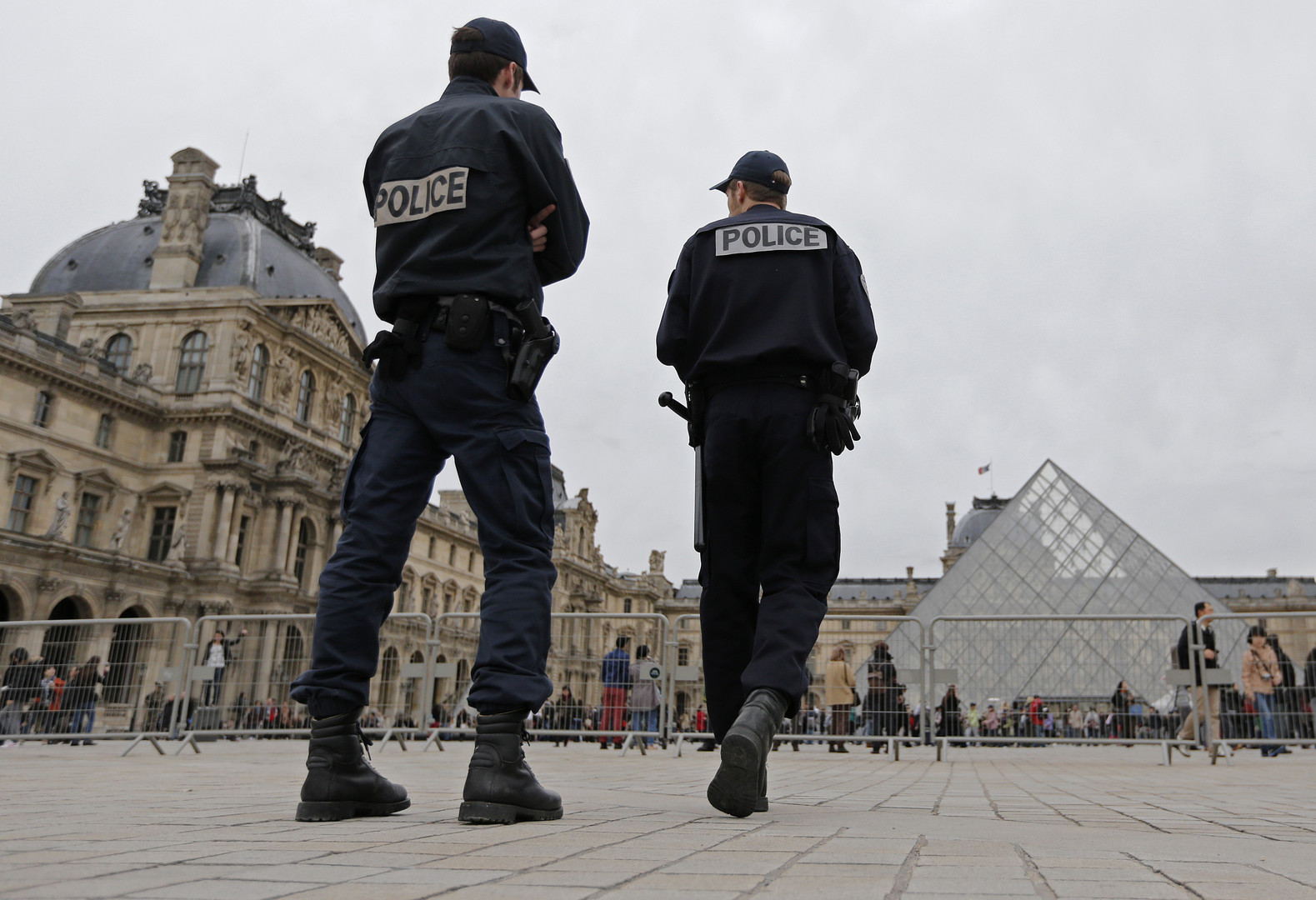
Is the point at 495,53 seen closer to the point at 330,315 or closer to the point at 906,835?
the point at 906,835

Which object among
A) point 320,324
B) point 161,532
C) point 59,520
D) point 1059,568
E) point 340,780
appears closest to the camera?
point 340,780

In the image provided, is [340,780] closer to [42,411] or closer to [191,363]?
[42,411]

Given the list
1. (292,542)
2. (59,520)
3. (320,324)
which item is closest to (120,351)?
(320,324)

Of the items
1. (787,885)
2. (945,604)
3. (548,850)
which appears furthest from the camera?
(945,604)

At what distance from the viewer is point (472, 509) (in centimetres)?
291

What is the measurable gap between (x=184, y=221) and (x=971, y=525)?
8366 cm

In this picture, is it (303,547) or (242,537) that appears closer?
(242,537)

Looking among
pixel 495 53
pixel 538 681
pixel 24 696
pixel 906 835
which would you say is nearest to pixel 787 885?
pixel 906 835

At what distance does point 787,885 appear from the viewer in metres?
1.55

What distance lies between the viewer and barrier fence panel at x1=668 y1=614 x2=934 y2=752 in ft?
31.9

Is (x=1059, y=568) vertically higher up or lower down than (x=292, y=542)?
lower down

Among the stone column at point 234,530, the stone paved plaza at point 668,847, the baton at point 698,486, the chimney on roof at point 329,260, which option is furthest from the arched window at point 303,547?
the baton at point 698,486

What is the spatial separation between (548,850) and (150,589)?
126 ft

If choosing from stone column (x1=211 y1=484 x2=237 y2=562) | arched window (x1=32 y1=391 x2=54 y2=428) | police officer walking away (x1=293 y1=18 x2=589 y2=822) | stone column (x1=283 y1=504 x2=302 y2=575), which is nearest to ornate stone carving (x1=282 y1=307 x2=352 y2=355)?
stone column (x1=283 y1=504 x2=302 y2=575)
